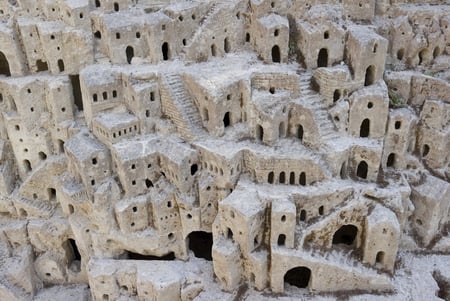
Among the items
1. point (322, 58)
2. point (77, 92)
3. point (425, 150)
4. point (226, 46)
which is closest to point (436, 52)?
point (425, 150)

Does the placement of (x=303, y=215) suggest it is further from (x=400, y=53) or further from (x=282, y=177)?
(x=400, y=53)

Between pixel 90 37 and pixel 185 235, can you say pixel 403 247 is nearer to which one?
pixel 185 235

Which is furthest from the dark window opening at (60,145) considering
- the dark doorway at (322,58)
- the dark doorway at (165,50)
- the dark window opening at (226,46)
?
the dark doorway at (322,58)

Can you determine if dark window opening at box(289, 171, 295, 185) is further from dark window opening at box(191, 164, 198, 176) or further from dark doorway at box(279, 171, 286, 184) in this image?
dark window opening at box(191, 164, 198, 176)

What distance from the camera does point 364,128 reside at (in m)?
28.3

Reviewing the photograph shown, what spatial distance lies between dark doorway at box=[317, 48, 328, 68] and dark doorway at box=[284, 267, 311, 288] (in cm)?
1169

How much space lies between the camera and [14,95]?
94.3 feet

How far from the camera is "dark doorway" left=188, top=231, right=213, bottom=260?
3119 centimetres

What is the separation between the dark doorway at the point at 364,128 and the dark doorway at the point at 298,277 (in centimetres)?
820

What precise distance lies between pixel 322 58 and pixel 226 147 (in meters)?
7.97

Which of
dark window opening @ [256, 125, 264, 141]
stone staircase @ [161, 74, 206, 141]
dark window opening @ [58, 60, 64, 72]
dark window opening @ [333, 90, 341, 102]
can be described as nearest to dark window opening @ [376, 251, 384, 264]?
dark window opening @ [333, 90, 341, 102]

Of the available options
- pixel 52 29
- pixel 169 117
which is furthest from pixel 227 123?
pixel 52 29

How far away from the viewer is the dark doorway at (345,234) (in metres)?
29.2

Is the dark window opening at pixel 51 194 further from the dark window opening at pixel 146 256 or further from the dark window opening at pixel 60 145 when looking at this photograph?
the dark window opening at pixel 146 256
